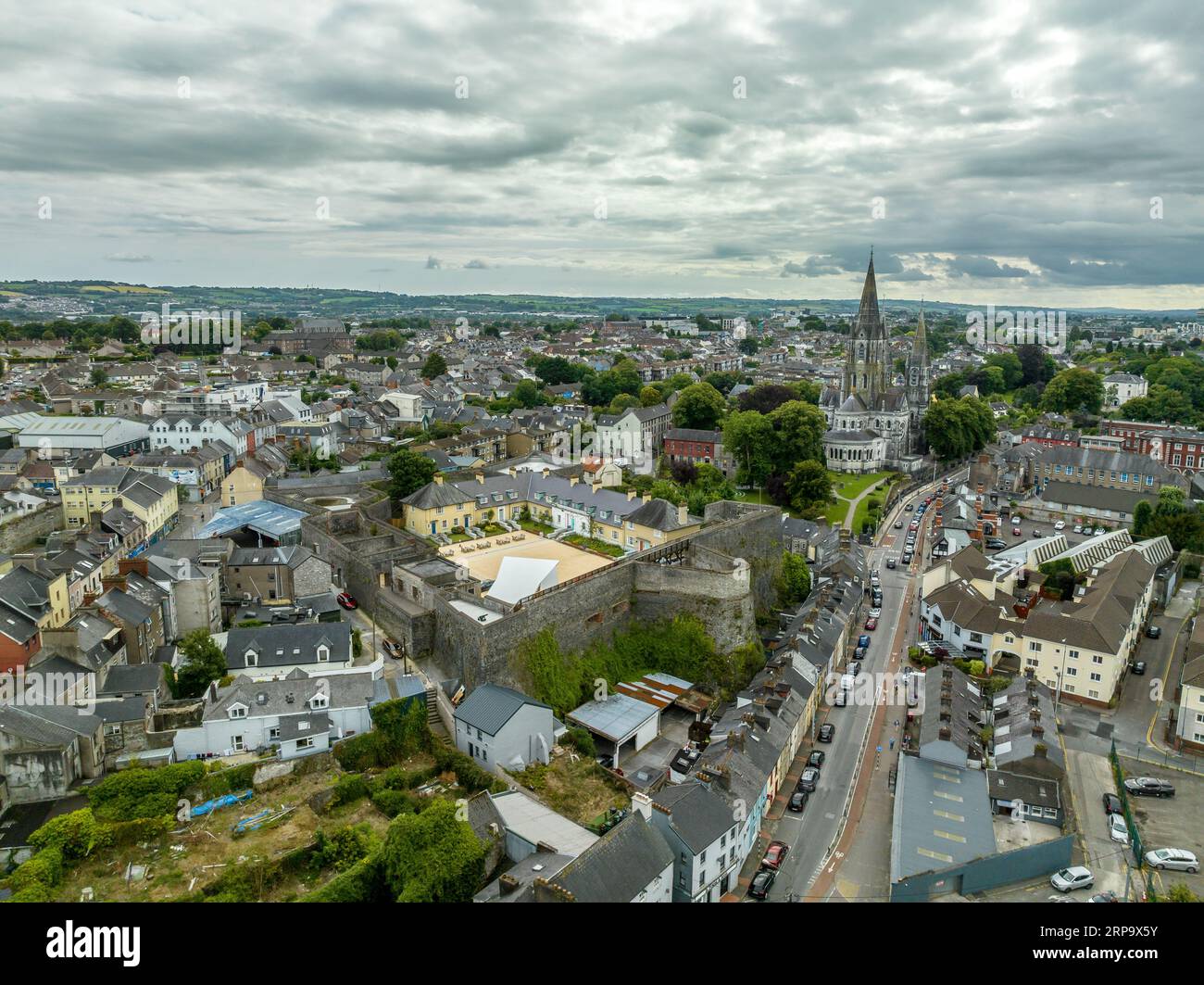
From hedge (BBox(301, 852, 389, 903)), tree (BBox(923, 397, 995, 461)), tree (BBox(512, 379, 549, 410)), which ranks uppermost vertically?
tree (BBox(512, 379, 549, 410))

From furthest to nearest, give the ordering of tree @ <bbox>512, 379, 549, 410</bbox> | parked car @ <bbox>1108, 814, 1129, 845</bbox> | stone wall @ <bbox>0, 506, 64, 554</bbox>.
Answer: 1. tree @ <bbox>512, 379, 549, 410</bbox>
2. stone wall @ <bbox>0, 506, 64, 554</bbox>
3. parked car @ <bbox>1108, 814, 1129, 845</bbox>

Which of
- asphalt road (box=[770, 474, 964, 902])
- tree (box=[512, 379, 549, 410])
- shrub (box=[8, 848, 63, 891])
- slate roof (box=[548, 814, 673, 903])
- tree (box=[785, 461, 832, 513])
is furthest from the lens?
tree (box=[512, 379, 549, 410])

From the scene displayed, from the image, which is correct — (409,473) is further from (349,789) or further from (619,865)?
(619,865)

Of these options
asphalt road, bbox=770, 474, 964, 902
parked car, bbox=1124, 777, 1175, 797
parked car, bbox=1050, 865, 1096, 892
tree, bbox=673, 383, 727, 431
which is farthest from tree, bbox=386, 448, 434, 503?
tree, bbox=673, 383, 727, 431

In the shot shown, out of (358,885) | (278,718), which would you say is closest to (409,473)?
(278,718)

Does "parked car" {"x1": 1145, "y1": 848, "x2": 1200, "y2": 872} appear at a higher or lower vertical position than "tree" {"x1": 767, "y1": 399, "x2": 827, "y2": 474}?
lower

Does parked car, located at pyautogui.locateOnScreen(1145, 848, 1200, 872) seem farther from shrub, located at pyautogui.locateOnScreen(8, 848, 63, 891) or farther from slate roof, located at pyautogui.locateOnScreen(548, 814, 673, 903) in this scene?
shrub, located at pyautogui.locateOnScreen(8, 848, 63, 891)
